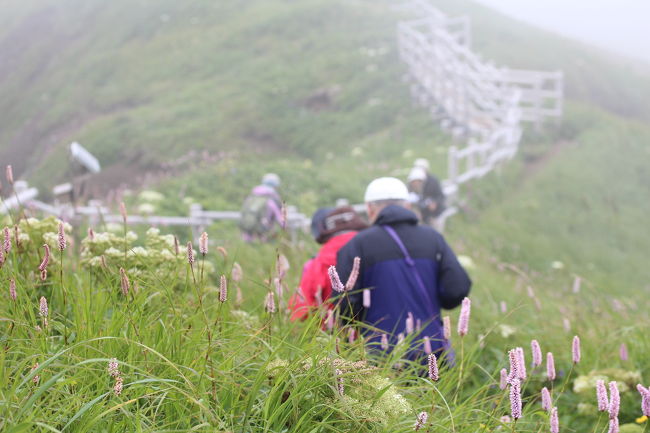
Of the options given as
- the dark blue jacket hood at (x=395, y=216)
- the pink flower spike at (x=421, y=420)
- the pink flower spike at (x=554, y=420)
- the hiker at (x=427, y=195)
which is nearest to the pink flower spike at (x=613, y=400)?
the pink flower spike at (x=554, y=420)

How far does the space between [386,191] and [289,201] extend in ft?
27.9

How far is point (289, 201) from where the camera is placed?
12.3m

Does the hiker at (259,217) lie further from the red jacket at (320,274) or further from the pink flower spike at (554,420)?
the pink flower spike at (554,420)

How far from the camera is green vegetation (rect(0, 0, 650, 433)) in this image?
7.06 feet

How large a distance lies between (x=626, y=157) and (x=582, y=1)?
64943 mm

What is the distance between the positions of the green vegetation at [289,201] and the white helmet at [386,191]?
34.3 inches

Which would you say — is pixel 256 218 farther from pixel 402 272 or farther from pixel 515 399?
pixel 515 399

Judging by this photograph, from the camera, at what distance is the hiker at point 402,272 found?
143 inches

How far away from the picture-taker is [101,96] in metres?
26.9

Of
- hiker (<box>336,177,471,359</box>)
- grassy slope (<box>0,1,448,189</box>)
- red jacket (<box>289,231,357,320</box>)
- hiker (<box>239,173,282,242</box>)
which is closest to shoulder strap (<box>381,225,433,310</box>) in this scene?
hiker (<box>336,177,471,359</box>)

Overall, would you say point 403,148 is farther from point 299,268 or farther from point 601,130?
point 299,268

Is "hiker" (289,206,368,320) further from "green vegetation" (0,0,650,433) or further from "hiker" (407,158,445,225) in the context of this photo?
"hiker" (407,158,445,225)

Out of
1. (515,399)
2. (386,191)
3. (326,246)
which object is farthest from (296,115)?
(515,399)

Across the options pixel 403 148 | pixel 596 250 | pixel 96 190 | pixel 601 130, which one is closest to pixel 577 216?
pixel 596 250
